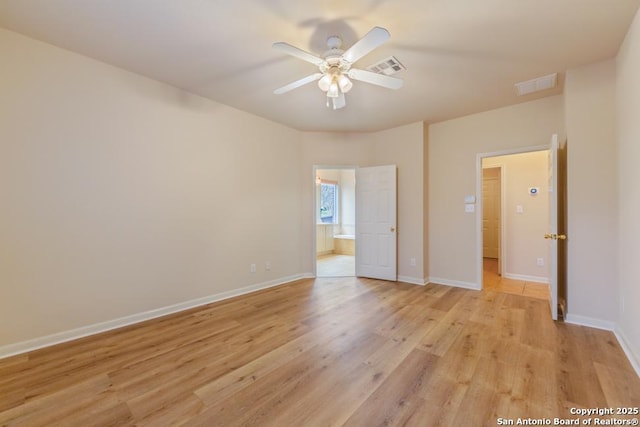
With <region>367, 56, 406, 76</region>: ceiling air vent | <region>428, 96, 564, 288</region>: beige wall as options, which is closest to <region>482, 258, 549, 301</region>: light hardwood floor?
<region>428, 96, 564, 288</region>: beige wall

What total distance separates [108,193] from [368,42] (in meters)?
2.80

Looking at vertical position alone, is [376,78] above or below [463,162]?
above

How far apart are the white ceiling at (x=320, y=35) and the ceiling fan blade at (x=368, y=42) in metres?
0.31

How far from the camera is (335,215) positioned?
814 centimetres

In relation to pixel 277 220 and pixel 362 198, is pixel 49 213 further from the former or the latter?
pixel 362 198

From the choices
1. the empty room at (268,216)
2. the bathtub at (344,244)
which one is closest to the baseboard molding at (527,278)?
the empty room at (268,216)

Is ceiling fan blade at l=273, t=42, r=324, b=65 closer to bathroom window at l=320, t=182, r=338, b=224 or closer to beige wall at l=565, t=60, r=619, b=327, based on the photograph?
beige wall at l=565, t=60, r=619, b=327

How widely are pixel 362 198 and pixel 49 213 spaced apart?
4.07 m

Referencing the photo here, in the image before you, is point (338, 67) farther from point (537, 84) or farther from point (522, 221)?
point (522, 221)

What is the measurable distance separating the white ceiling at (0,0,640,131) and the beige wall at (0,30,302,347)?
A: 0.32 m

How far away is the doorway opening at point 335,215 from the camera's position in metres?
7.46

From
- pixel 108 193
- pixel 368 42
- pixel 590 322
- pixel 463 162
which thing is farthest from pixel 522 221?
pixel 108 193

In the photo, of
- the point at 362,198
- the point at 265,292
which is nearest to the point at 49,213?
the point at 265,292

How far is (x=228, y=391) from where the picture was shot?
1.85 meters
